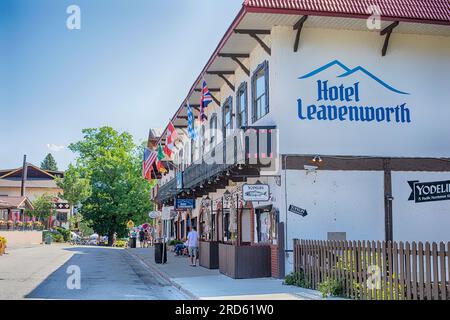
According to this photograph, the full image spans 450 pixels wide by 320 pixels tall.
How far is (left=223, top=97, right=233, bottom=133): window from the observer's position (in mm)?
24562

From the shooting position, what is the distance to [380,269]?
12.6 metres

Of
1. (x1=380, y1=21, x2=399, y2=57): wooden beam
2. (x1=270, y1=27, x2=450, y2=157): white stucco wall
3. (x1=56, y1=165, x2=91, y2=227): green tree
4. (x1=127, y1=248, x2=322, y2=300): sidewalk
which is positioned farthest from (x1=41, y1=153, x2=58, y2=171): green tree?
(x1=380, y1=21, x2=399, y2=57): wooden beam

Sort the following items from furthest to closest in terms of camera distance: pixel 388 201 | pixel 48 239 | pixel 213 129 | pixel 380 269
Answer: pixel 48 239
pixel 213 129
pixel 388 201
pixel 380 269

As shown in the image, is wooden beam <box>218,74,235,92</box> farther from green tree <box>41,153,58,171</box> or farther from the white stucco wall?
green tree <box>41,153,58,171</box>

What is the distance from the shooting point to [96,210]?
64000 millimetres

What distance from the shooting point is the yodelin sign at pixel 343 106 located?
18625 mm

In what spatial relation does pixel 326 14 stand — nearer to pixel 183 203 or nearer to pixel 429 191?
pixel 429 191

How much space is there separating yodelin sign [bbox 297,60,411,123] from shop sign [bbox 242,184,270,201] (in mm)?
2710

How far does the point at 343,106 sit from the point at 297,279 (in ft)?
19.1

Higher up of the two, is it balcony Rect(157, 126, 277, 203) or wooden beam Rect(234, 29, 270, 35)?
wooden beam Rect(234, 29, 270, 35)

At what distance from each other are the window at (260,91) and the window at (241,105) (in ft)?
4.24

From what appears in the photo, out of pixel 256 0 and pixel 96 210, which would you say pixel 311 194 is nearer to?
pixel 256 0

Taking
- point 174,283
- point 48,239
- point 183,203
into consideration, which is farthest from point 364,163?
point 48,239

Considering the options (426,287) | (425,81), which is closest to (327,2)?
(425,81)
